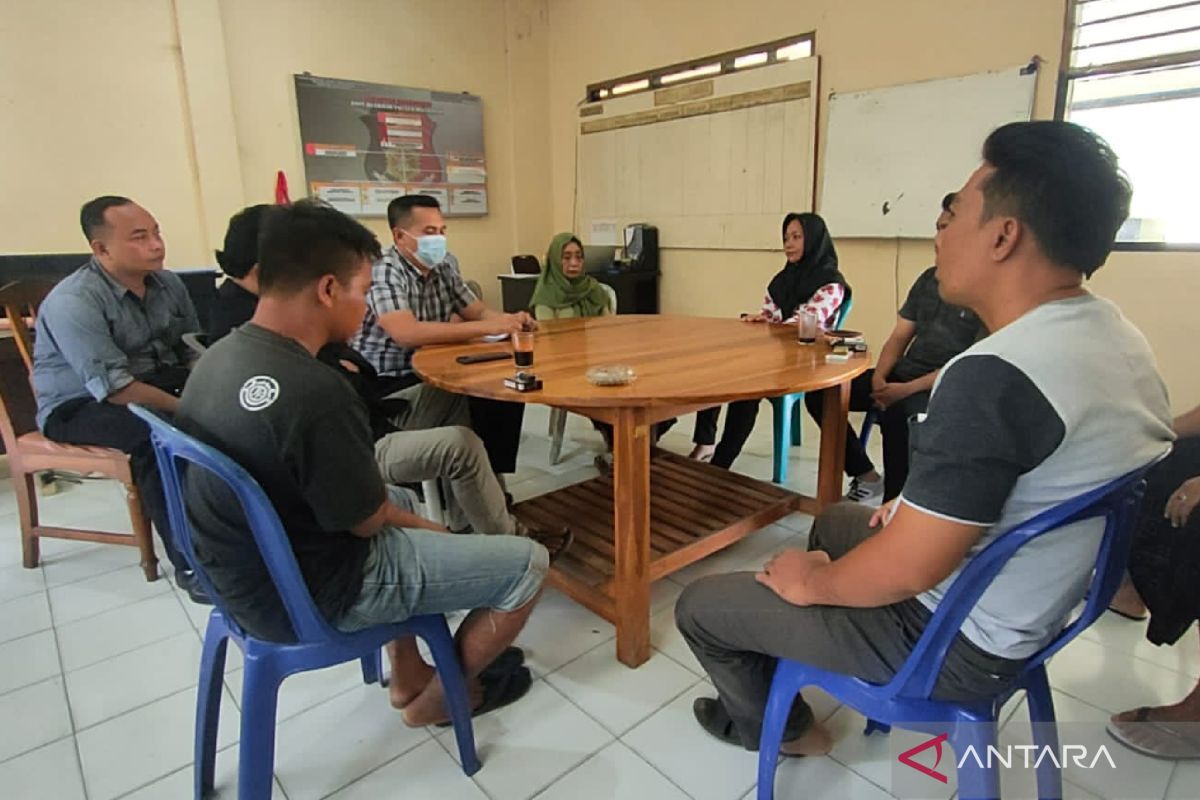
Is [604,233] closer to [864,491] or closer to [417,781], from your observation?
[864,491]

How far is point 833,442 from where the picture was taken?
228cm

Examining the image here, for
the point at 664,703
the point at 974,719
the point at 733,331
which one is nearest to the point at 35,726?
the point at 664,703

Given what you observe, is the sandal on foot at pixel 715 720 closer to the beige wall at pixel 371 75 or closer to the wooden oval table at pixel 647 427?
the wooden oval table at pixel 647 427

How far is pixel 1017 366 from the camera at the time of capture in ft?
2.64

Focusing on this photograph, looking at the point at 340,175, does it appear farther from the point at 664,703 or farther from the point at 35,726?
the point at 664,703

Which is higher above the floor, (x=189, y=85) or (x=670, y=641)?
(x=189, y=85)

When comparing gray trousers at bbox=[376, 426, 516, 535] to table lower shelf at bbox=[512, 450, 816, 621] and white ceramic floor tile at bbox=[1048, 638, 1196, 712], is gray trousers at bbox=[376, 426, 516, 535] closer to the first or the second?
table lower shelf at bbox=[512, 450, 816, 621]

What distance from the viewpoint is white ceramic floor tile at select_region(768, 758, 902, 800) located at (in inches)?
52.1

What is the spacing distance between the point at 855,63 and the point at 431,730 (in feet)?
12.4

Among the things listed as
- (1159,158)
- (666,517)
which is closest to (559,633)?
(666,517)

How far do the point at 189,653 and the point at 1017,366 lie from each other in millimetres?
2099

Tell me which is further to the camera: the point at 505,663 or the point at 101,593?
the point at 101,593

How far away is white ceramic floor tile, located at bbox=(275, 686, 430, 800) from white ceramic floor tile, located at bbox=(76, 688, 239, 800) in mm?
159

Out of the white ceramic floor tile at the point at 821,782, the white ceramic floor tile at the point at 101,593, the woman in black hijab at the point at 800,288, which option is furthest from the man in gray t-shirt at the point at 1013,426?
the white ceramic floor tile at the point at 101,593
